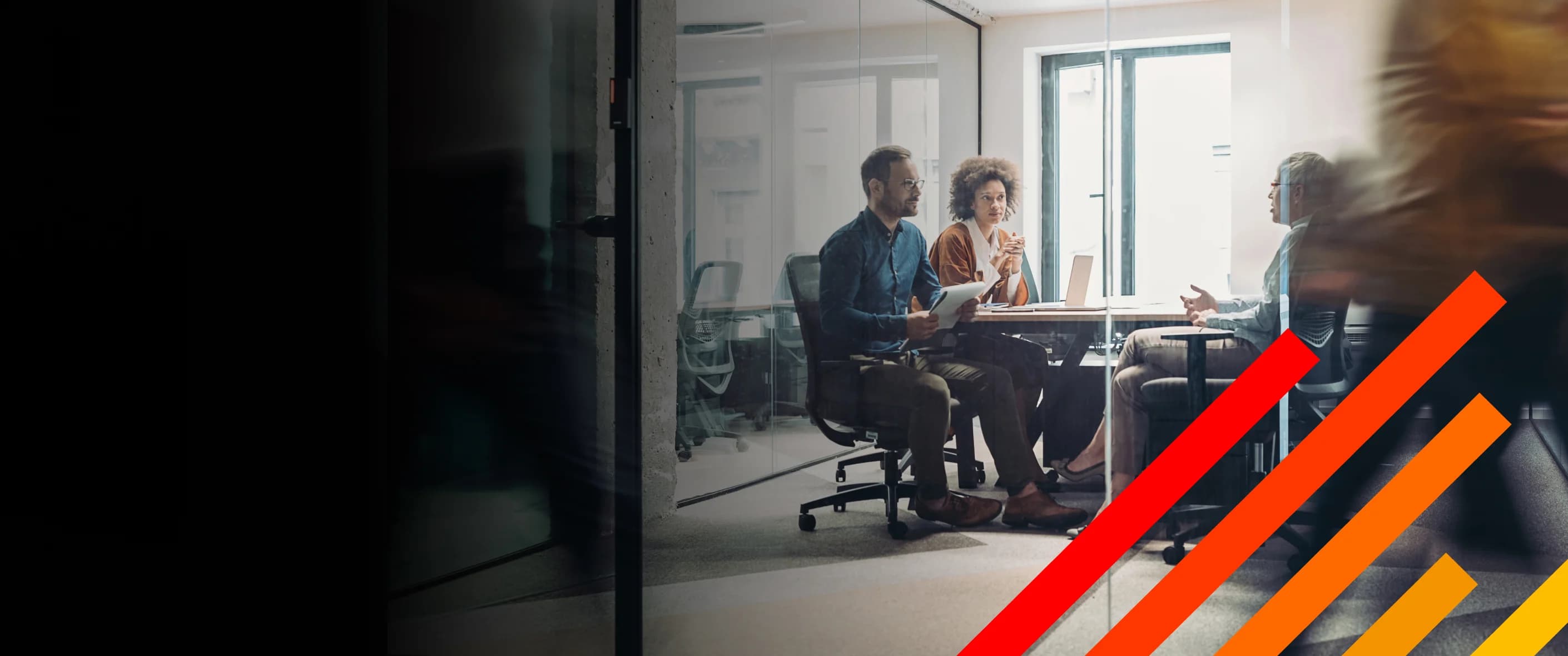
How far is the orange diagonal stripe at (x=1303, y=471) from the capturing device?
1.74 m

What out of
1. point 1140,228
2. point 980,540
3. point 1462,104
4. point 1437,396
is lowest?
point 980,540

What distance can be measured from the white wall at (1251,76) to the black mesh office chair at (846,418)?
1.61ft

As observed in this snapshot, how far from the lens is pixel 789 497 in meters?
2.49

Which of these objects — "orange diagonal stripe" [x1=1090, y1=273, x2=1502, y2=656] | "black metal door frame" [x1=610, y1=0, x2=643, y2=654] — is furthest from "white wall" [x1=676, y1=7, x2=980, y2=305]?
"orange diagonal stripe" [x1=1090, y1=273, x2=1502, y2=656]

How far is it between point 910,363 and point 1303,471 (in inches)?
→ 30.8

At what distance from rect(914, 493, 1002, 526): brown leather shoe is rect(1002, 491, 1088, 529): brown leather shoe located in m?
0.04

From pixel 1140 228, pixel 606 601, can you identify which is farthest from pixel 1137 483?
pixel 606 601

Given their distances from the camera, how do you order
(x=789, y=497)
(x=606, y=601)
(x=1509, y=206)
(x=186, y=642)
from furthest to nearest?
(x=606, y=601) < (x=789, y=497) < (x=186, y=642) < (x=1509, y=206)

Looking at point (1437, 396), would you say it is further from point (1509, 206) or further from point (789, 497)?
point (789, 497)

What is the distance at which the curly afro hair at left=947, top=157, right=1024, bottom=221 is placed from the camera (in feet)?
6.70

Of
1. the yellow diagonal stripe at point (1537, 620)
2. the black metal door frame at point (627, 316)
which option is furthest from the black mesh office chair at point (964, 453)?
the yellow diagonal stripe at point (1537, 620)

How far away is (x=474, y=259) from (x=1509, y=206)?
2.39 meters

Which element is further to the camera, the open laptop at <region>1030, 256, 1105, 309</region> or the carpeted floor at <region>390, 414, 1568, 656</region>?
the open laptop at <region>1030, 256, 1105, 309</region>

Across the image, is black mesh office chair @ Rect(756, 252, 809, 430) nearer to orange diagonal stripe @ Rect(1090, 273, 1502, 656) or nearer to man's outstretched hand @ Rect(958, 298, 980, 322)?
man's outstretched hand @ Rect(958, 298, 980, 322)
